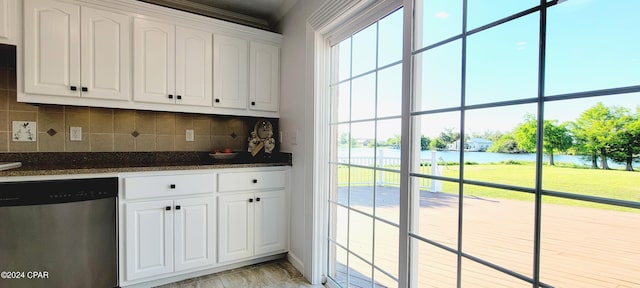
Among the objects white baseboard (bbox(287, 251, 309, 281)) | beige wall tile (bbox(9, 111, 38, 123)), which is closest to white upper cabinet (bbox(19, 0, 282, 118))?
beige wall tile (bbox(9, 111, 38, 123))

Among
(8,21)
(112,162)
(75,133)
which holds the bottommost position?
(112,162)

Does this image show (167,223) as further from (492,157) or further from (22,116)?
(492,157)

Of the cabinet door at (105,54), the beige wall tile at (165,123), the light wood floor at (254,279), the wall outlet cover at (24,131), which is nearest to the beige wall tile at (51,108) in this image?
the wall outlet cover at (24,131)

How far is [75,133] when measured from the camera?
7.39 ft

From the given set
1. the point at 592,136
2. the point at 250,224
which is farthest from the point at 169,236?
the point at 592,136

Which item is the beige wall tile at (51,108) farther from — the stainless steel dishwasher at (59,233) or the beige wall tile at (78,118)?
the stainless steel dishwasher at (59,233)

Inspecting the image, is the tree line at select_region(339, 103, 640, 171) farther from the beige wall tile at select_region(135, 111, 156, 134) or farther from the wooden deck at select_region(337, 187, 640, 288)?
the beige wall tile at select_region(135, 111, 156, 134)

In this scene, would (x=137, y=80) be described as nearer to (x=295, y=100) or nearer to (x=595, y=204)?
(x=295, y=100)

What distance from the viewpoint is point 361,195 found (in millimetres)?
1822

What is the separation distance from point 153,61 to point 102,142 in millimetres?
850

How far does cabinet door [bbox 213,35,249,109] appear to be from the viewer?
2455 millimetres

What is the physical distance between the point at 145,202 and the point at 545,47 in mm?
2385

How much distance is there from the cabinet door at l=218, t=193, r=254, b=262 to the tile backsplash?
76cm

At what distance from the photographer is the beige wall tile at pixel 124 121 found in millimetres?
2396
